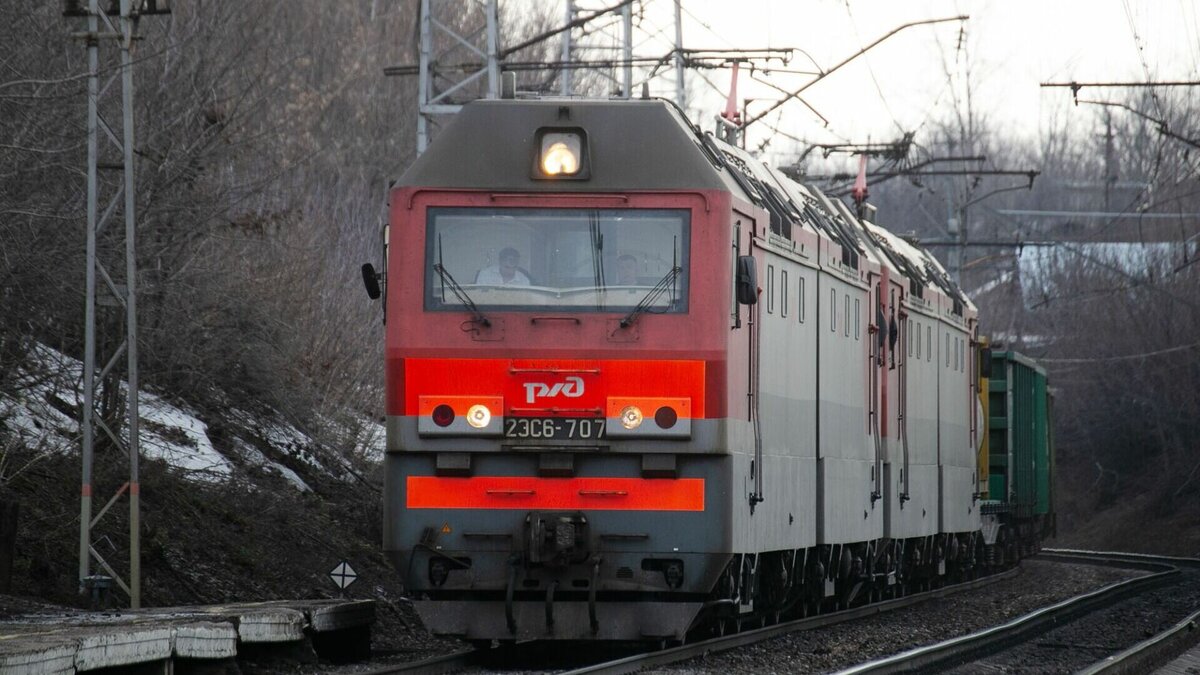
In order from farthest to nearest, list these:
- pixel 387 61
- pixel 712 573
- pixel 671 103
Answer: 1. pixel 387 61
2. pixel 671 103
3. pixel 712 573

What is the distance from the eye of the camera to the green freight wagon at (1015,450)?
27.9 metres

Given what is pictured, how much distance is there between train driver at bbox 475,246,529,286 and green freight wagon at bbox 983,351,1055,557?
51.4 feet

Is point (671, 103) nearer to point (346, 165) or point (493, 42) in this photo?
point (493, 42)

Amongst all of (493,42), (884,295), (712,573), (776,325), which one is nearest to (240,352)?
(493,42)

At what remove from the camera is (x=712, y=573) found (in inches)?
459

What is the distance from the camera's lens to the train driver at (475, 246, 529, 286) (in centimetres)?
1180

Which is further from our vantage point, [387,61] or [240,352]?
[387,61]

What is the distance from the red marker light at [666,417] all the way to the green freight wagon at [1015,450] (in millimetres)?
15391

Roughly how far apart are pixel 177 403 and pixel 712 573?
10.9 meters

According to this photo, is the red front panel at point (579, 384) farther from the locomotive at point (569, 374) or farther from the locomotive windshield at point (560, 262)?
the locomotive windshield at point (560, 262)

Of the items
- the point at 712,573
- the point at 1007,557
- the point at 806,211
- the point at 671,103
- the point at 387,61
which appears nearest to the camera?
the point at 712,573

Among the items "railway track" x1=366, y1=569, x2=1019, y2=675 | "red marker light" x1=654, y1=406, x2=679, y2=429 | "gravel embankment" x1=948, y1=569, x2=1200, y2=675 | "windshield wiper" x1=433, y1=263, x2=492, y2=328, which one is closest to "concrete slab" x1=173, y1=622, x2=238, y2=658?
"railway track" x1=366, y1=569, x2=1019, y2=675

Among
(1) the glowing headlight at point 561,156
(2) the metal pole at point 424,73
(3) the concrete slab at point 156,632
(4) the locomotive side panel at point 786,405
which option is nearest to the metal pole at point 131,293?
(3) the concrete slab at point 156,632

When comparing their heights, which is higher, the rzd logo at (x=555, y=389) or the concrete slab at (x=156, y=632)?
the rzd logo at (x=555, y=389)
